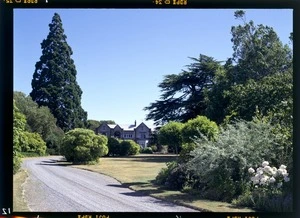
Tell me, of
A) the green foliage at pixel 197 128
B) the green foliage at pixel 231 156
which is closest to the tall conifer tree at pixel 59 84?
the green foliage at pixel 197 128

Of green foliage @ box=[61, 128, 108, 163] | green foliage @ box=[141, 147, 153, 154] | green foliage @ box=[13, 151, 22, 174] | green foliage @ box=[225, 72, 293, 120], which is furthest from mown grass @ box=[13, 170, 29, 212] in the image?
green foliage @ box=[225, 72, 293, 120]

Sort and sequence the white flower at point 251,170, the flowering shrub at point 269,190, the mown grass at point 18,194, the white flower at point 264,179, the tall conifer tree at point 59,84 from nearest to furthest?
the mown grass at point 18,194
the flowering shrub at point 269,190
the tall conifer tree at point 59,84
the white flower at point 264,179
the white flower at point 251,170

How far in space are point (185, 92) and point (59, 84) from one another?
2.01m

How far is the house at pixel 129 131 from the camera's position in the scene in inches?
313

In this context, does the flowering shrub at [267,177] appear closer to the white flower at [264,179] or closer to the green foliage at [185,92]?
the white flower at [264,179]

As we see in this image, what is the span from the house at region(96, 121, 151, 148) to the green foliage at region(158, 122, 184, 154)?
0.23 meters

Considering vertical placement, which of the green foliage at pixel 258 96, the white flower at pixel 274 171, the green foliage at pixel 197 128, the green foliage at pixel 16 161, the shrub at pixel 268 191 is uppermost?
the green foliage at pixel 258 96

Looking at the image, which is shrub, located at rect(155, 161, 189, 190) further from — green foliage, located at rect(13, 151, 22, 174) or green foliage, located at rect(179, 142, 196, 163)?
green foliage, located at rect(13, 151, 22, 174)

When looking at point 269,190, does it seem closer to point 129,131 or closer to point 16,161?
point 129,131

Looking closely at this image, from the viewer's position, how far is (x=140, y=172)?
818 centimetres

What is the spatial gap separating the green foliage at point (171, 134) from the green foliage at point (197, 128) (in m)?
0.12

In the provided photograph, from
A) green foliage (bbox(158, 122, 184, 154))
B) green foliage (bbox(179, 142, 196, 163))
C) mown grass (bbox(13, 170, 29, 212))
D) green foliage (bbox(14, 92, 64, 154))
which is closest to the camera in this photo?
mown grass (bbox(13, 170, 29, 212))

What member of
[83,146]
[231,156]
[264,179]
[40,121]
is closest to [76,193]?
[83,146]

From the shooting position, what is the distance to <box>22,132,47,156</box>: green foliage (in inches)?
306
